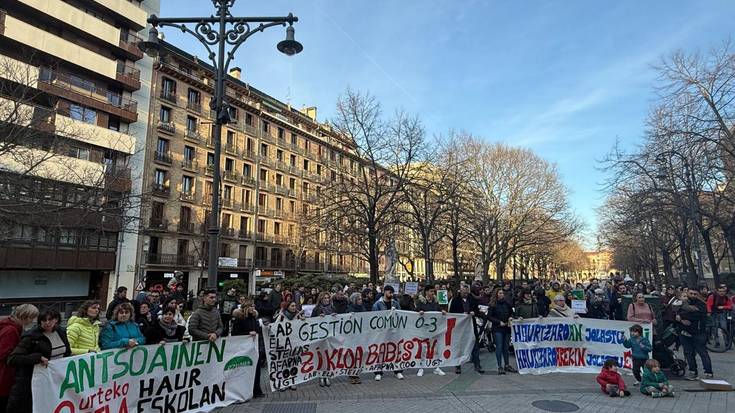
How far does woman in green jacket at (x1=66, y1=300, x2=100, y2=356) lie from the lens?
5.86 metres

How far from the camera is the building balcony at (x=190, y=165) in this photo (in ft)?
131

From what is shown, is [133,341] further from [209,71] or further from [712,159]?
[209,71]

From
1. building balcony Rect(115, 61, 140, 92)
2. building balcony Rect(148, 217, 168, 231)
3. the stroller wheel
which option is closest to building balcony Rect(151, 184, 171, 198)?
building balcony Rect(148, 217, 168, 231)

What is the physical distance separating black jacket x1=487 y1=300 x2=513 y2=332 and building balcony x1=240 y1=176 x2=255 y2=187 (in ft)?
129

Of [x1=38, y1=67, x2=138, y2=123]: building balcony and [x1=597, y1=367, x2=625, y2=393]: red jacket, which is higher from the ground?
[x1=38, y1=67, x2=138, y2=123]: building balcony

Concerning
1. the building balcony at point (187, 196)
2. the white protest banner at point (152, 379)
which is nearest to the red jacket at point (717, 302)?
the white protest banner at point (152, 379)

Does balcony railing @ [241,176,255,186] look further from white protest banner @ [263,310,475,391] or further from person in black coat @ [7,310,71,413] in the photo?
person in black coat @ [7,310,71,413]

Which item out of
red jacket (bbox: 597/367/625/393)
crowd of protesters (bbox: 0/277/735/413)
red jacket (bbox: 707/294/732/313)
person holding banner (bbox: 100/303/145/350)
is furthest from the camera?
red jacket (bbox: 707/294/732/313)

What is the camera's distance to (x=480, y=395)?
742 centimetres

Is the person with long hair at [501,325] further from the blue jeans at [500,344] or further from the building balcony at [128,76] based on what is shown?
the building balcony at [128,76]

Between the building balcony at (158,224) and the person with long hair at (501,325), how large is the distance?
109 ft

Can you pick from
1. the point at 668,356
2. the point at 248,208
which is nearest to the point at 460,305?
the point at 668,356

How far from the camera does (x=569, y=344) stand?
9.45 metres

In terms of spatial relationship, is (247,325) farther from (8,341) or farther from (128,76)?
(128,76)
